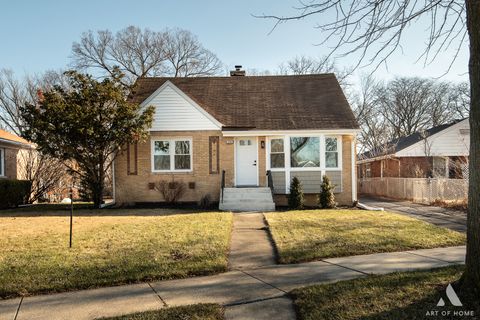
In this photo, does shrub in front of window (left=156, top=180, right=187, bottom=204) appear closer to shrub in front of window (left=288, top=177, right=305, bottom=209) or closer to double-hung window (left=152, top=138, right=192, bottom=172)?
double-hung window (left=152, top=138, right=192, bottom=172)

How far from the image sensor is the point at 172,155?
695 inches

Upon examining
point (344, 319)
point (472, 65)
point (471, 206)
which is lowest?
point (344, 319)

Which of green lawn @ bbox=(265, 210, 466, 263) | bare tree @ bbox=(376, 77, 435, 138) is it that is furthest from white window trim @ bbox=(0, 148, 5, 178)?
bare tree @ bbox=(376, 77, 435, 138)

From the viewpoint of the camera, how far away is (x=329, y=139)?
690 inches

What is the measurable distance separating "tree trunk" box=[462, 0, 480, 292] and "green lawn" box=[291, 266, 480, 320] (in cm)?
32

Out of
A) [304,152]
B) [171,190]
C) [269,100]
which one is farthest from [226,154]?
[269,100]

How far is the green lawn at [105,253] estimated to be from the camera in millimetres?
5883

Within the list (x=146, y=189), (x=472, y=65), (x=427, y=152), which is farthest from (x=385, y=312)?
(x=427, y=152)

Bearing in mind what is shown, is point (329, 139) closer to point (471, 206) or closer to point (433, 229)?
point (433, 229)

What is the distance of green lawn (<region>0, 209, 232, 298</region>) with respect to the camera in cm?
588

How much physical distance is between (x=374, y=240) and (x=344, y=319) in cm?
483

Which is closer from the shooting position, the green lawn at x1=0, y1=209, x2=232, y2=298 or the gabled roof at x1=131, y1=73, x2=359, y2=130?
the green lawn at x1=0, y1=209, x2=232, y2=298

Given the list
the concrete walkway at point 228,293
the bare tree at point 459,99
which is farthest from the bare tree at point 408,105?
the concrete walkway at point 228,293

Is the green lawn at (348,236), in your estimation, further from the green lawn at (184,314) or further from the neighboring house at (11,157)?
the neighboring house at (11,157)
